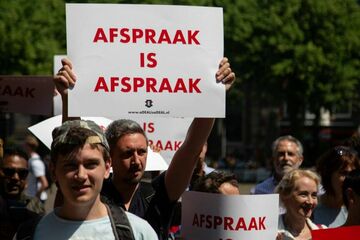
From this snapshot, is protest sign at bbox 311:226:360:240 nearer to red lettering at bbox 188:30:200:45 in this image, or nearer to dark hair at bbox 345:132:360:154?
red lettering at bbox 188:30:200:45

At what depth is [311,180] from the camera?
5.49 m

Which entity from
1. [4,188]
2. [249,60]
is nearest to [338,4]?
[249,60]

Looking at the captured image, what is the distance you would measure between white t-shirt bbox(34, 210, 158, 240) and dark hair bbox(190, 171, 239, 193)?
107 centimetres

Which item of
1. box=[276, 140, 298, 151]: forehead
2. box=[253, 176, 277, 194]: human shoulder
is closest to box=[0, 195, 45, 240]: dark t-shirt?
box=[253, 176, 277, 194]: human shoulder

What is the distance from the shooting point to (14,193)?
6.64 m

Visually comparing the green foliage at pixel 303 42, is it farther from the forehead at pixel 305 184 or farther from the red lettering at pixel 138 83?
the red lettering at pixel 138 83

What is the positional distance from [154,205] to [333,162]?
6.68ft

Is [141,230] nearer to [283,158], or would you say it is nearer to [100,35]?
[100,35]

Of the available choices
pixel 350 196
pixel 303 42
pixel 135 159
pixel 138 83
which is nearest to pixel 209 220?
pixel 135 159

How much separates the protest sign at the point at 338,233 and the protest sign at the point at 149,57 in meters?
0.75

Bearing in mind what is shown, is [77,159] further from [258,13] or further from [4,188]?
[258,13]

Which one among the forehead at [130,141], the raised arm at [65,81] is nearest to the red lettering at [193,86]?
the forehead at [130,141]

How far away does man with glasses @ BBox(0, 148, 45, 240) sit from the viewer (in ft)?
18.1

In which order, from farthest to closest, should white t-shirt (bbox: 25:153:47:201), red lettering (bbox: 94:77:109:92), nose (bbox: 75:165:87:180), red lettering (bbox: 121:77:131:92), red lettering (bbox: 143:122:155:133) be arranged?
white t-shirt (bbox: 25:153:47:201)
red lettering (bbox: 143:122:155:133)
red lettering (bbox: 121:77:131:92)
red lettering (bbox: 94:77:109:92)
nose (bbox: 75:165:87:180)
